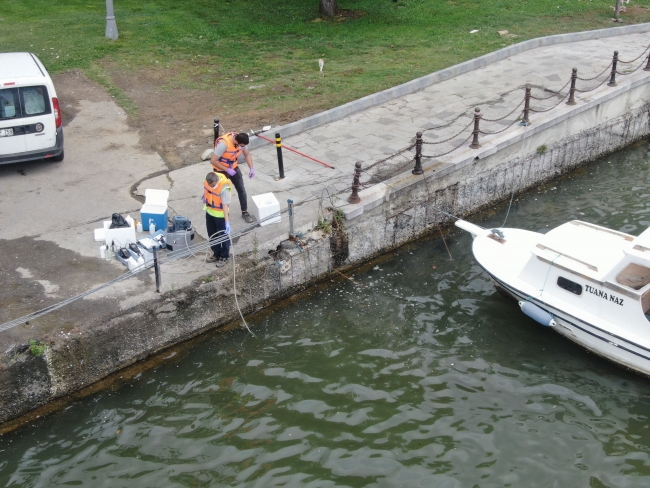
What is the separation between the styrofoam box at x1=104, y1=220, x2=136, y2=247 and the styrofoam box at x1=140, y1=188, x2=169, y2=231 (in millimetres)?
425

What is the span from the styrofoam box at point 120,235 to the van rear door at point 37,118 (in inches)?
121

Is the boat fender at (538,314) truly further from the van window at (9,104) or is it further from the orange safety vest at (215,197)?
the van window at (9,104)

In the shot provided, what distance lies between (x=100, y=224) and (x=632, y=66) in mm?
13871

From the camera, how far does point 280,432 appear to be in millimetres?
8398

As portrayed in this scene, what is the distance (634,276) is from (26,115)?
33.4 ft

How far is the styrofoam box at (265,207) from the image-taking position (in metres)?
10.9

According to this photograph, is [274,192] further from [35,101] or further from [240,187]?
[35,101]

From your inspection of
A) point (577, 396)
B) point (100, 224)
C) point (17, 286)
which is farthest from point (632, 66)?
point (17, 286)

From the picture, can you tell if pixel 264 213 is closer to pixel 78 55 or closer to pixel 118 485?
pixel 118 485

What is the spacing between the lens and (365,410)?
8727mm

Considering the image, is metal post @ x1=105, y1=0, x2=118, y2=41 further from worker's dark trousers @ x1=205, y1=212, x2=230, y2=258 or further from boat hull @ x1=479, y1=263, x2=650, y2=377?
boat hull @ x1=479, y1=263, x2=650, y2=377

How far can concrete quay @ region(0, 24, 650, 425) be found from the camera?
9078mm

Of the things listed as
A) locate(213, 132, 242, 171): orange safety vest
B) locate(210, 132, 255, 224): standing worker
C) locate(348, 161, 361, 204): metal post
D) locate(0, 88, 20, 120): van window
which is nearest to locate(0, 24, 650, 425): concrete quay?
locate(348, 161, 361, 204): metal post

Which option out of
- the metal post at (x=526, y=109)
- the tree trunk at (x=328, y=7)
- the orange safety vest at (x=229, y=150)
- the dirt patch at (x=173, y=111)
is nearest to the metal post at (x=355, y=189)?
the orange safety vest at (x=229, y=150)
